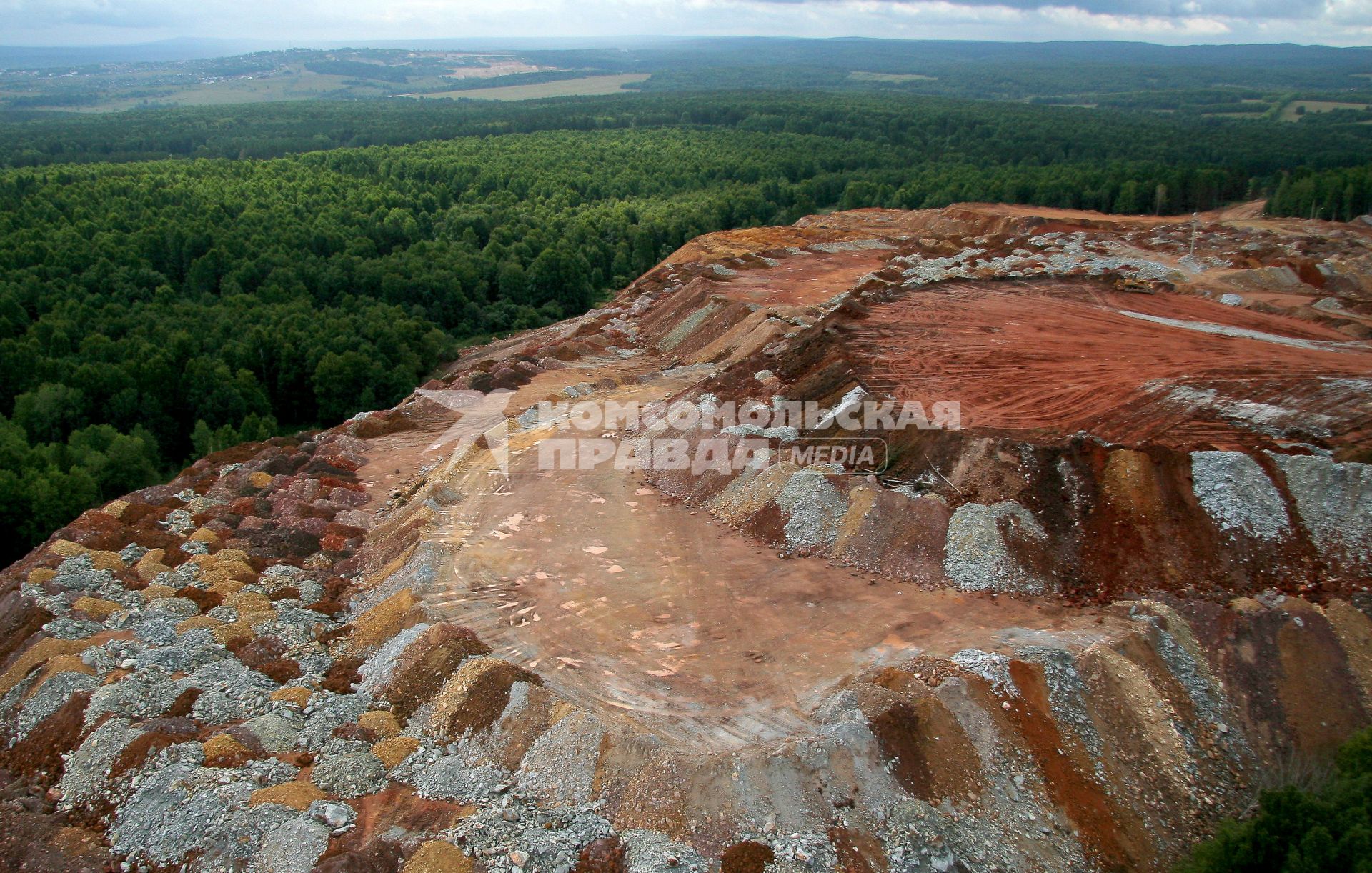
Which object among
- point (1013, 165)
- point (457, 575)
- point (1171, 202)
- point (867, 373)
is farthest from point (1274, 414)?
point (1013, 165)

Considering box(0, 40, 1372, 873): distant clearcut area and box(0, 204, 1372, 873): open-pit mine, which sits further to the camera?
box(0, 40, 1372, 873): distant clearcut area

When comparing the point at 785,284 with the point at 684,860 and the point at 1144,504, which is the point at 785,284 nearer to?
the point at 1144,504

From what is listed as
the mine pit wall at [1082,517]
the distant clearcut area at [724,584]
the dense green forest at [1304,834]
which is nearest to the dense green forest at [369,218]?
the distant clearcut area at [724,584]

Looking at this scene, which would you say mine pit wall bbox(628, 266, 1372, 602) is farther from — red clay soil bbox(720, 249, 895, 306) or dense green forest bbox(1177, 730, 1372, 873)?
red clay soil bbox(720, 249, 895, 306)

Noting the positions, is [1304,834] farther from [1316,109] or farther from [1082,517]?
[1316,109]

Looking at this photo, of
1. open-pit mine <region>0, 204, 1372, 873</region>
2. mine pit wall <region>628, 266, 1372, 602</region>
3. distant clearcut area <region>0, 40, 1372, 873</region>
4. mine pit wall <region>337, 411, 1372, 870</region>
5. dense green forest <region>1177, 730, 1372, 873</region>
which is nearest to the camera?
dense green forest <region>1177, 730, 1372, 873</region>

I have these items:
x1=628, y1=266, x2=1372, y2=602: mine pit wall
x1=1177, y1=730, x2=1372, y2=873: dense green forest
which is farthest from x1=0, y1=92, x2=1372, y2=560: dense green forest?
x1=1177, y1=730, x2=1372, y2=873: dense green forest

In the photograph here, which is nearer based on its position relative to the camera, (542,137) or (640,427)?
(640,427)
